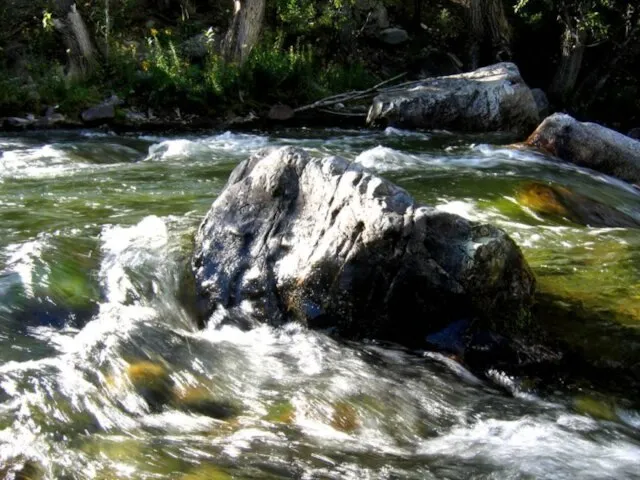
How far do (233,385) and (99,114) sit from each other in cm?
936

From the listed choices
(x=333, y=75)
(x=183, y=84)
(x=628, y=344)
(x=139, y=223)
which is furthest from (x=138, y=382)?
(x=333, y=75)

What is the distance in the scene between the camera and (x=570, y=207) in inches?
302

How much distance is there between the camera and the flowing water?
126 inches

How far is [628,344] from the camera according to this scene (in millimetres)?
4473

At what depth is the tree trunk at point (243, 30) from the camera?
14.5m

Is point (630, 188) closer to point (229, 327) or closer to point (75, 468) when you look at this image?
point (229, 327)

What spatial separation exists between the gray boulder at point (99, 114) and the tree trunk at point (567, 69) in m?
10.9

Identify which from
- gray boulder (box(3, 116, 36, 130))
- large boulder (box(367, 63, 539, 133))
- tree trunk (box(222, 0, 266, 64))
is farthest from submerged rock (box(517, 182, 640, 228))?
tree trunk (box(222, 0, 266, 64))

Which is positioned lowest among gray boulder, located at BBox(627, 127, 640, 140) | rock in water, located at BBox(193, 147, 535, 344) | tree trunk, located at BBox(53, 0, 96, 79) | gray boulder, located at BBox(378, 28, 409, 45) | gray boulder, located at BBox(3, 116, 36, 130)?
rock in water, located at BBox(193, 147, 535, 344)

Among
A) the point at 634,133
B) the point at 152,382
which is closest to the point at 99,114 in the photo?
the point at 152,382

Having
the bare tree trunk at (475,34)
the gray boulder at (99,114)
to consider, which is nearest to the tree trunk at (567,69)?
the bare tree trunk at (475,34)

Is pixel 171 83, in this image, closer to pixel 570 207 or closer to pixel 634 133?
pixel 570 207

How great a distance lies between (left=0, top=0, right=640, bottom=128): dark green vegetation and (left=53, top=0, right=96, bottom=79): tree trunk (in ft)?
0.09

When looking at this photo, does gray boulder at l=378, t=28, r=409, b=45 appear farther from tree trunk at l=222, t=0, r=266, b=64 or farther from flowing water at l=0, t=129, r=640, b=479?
flowing water at l=0, t=129, r=640, b=479
